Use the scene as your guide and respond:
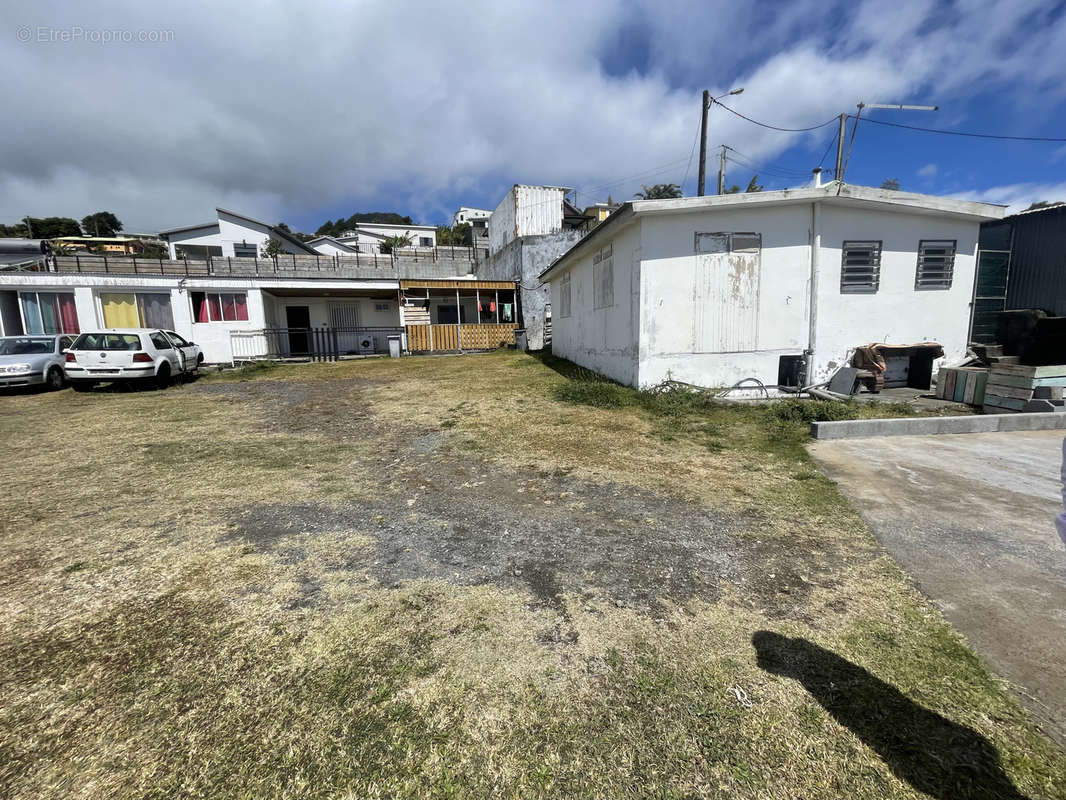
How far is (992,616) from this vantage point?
2.44 metres

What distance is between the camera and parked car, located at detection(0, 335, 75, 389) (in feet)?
35.6

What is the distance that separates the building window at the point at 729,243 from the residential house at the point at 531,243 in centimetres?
1253

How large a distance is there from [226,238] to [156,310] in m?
18.0

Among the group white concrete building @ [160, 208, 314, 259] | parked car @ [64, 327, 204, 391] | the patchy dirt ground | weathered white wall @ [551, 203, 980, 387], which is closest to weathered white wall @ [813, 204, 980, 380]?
weathered white wall @ [551, 203, 980, 387]

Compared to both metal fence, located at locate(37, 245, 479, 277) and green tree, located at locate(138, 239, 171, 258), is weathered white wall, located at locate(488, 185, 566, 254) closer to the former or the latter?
metal fence, located at locate(37, 245, 479, 277)

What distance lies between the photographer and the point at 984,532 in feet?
11.1

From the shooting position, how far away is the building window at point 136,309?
16.8m

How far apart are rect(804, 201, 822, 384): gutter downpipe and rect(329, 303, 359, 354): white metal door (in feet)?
64.5

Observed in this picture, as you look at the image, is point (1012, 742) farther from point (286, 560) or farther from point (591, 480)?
point (286, 560)

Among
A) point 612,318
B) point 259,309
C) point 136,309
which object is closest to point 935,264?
point 612,318

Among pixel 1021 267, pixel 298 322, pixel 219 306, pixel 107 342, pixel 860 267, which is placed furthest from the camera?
pixel 298 322

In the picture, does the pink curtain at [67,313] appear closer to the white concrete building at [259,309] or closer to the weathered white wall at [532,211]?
the white concrete building at [259,309]

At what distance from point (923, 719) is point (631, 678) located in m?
1.15

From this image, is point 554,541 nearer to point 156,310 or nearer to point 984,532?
point 984,532
